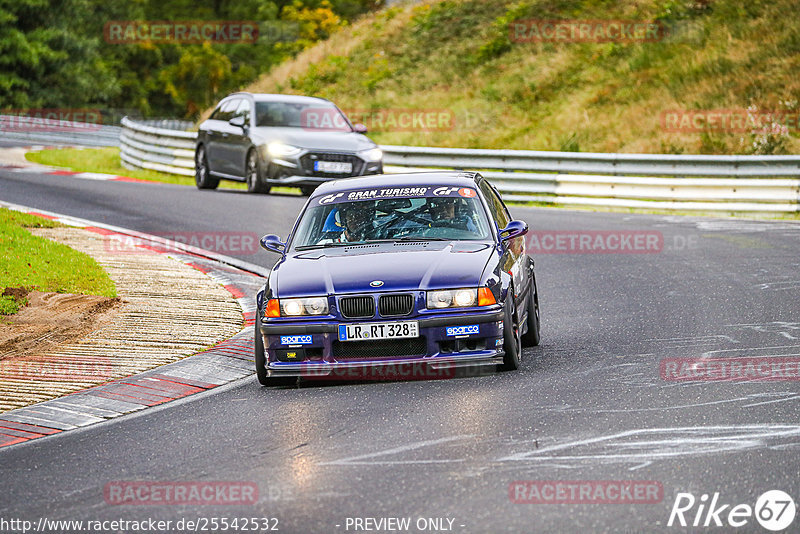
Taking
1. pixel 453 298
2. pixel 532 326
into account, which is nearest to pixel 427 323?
pixel 453 298

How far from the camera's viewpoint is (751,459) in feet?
21.2

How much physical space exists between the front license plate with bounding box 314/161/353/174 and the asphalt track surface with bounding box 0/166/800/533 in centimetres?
1036

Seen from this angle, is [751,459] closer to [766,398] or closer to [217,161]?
[766,398]

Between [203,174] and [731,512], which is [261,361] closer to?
[731,512]

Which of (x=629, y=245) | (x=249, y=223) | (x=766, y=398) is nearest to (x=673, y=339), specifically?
(x=766, y=398)

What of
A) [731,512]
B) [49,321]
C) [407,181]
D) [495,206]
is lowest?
[49,321]

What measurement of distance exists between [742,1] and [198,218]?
21896 mm

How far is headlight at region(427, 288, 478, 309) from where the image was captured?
346 inches

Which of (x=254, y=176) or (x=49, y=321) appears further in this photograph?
(x=254, y=176)

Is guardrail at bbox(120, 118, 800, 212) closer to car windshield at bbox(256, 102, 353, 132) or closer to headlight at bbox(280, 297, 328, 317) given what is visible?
car windshield at bbox(256, 102, 353, 132)

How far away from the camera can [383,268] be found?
904cm

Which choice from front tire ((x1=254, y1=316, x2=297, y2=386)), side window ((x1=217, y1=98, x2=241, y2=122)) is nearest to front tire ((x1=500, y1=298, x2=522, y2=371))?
front tire ((x1=254, y1=316, x2=297, y2=386))

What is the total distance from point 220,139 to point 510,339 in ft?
50.9

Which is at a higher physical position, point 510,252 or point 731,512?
point 510,252
